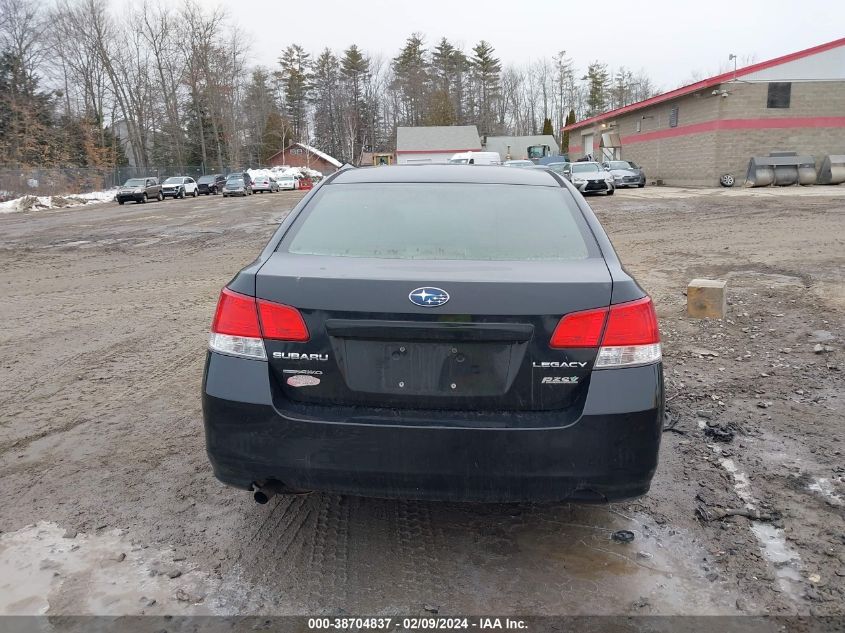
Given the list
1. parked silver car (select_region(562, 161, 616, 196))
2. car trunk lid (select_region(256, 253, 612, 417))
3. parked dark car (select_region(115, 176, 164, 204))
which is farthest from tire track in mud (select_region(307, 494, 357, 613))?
parked dark car (select_region(115, 176, 164, 204))

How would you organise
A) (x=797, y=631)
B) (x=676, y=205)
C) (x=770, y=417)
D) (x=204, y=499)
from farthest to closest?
(x=676, y=205) < (x=770, y=417) < (x=204, y=499) < (x=797, y=631)

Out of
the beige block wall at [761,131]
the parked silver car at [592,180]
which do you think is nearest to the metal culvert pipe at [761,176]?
the beige block wall at [761,131]

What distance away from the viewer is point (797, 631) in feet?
7.56

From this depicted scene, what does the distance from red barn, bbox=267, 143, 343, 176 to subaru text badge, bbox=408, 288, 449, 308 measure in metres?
79.7

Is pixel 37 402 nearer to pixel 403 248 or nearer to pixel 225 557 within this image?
pixel 225 557

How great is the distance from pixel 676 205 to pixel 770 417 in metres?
17.9

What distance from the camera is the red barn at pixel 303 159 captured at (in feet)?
265

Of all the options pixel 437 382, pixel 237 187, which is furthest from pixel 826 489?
pixel 237 187

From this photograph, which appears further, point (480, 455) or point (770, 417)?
point (770, 417)

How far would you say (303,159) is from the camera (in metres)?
83.0

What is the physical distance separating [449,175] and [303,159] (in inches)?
3281

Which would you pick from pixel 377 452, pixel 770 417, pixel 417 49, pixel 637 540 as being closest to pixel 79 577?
pixel 377 452

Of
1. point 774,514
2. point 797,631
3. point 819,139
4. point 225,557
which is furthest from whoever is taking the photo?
point 819,139

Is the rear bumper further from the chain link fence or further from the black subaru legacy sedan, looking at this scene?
the chain link fence
